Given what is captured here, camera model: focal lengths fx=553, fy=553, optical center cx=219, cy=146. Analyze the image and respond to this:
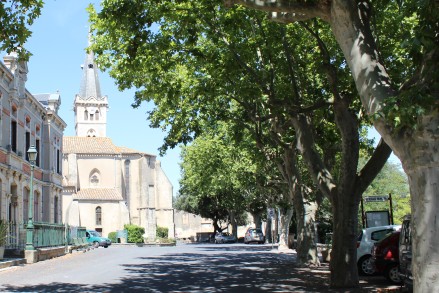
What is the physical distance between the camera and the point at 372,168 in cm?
1312

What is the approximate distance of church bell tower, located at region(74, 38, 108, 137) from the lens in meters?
108

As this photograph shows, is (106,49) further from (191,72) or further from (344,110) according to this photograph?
(344,110)

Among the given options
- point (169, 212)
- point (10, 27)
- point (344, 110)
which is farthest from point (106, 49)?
point (169, 212)

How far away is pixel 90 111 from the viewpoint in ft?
356

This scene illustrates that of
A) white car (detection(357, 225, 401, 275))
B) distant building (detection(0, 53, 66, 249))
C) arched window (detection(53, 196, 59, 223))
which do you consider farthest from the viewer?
arched window (detection(53, 196, 59, 223))

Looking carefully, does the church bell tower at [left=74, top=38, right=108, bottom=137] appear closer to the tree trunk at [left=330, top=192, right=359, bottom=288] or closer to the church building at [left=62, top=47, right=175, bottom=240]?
the church building at [left=62, top=47, right=175, bottom=240]

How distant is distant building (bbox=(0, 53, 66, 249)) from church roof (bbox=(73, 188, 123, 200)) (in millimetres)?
27722

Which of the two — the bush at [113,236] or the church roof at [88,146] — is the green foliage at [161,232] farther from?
the church roof at [88,146]

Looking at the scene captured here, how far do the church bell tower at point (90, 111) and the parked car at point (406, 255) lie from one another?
101 metres

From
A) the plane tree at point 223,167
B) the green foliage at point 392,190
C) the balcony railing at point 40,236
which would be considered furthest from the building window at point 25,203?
the green foliage at point 392,190

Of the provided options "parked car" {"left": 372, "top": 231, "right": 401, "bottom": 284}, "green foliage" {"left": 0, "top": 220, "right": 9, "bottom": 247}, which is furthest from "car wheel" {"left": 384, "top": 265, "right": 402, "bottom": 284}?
"green foliage" {"left": 0, "top": 220, "right": 9, "bottom": 247}

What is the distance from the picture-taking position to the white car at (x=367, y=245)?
56.3 ft

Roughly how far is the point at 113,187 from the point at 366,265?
61.7 meters

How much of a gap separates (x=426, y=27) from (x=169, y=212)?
253 ft
